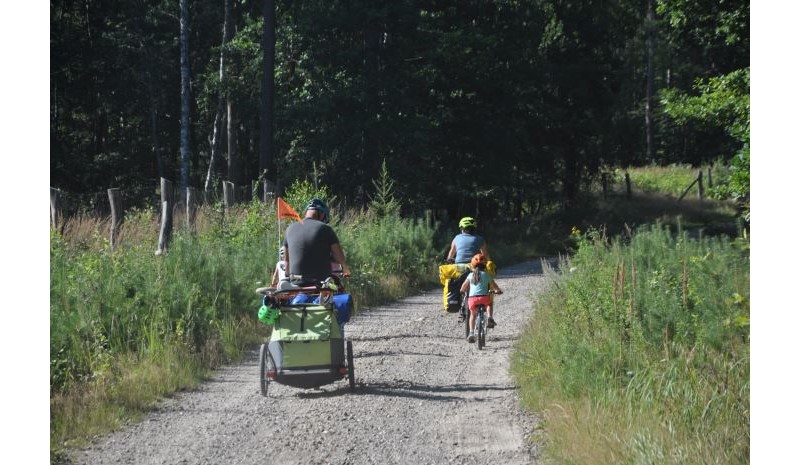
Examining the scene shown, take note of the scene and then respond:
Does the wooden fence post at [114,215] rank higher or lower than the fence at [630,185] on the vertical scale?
lower

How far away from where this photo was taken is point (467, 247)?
570 inches

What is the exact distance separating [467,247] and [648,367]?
19.2 feet

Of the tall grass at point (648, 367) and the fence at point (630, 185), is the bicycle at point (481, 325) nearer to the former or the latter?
the tall grass at point (648, 367)

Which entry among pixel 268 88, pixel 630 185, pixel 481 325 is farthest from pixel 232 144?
pixel 481 325

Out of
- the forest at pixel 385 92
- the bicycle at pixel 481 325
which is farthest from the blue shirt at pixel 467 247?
the forest at pixel 385 92

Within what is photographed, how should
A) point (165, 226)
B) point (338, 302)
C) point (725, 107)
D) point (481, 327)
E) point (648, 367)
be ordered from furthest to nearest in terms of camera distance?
1. point (725, 107)
2. point (165, 226)
3. point (481, 327)
4. point (338, 302)
5. point (648, 367)

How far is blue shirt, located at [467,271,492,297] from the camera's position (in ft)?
44.9

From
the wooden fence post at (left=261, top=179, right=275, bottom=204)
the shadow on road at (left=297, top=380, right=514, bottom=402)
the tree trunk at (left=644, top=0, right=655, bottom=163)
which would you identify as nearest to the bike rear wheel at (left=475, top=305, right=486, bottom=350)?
the shadow on road at (left=297, top=380, right=514, bottom=402)

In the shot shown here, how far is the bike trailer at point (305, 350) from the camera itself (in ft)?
33.2

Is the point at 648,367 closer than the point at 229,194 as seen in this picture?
Yes

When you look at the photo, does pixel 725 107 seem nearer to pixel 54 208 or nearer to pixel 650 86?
pixel 54 208

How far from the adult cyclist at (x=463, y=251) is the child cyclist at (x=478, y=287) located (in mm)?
545

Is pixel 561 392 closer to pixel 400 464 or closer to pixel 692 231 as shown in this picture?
pixel 400 464

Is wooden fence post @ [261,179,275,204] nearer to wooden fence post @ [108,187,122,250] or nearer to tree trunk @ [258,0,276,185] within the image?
wooden fence post @ [108,187,122,250]
